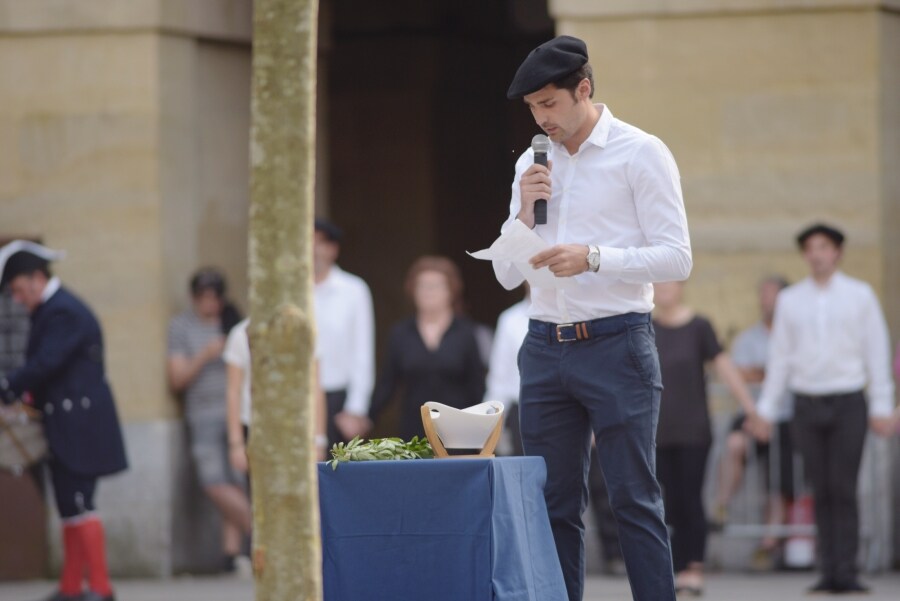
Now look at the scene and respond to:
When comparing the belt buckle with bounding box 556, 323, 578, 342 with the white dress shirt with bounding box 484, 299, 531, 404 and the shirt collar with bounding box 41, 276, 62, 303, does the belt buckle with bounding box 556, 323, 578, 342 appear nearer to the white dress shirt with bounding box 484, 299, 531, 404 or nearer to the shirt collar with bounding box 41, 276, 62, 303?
the shirt collar with bounding box 41, 276, 62, 303

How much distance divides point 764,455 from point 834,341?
4.98 ft

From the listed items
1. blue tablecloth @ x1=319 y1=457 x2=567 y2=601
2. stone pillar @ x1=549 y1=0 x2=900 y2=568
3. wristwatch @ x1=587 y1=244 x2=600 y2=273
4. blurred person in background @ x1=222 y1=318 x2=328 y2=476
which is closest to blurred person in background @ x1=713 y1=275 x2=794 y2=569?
stone pillar @ x1=549 y1=0 x2=900 y2=568

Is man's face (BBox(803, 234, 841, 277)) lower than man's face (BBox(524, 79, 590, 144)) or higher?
lower

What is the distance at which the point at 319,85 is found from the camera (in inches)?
544

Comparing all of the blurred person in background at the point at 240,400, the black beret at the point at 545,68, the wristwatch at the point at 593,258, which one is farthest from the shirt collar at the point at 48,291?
the wristwatch at the point at 593,258

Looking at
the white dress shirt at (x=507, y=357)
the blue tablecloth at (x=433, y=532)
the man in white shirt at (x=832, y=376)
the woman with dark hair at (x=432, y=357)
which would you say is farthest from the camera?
the white dress shirt at (x=507, y=357)

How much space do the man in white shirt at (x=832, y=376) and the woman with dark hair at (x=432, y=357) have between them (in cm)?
187

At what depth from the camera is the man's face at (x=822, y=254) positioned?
1080cm

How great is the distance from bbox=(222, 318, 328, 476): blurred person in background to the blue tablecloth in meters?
4.62

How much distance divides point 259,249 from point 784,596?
5.75 m

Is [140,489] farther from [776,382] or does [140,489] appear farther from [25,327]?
[776,382]

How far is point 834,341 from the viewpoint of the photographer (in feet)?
35.2

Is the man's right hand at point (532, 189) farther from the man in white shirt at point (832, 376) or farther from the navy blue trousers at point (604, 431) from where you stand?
the man in white shirt at point (832, 376)

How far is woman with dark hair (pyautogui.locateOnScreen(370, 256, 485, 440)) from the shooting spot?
439 inches
